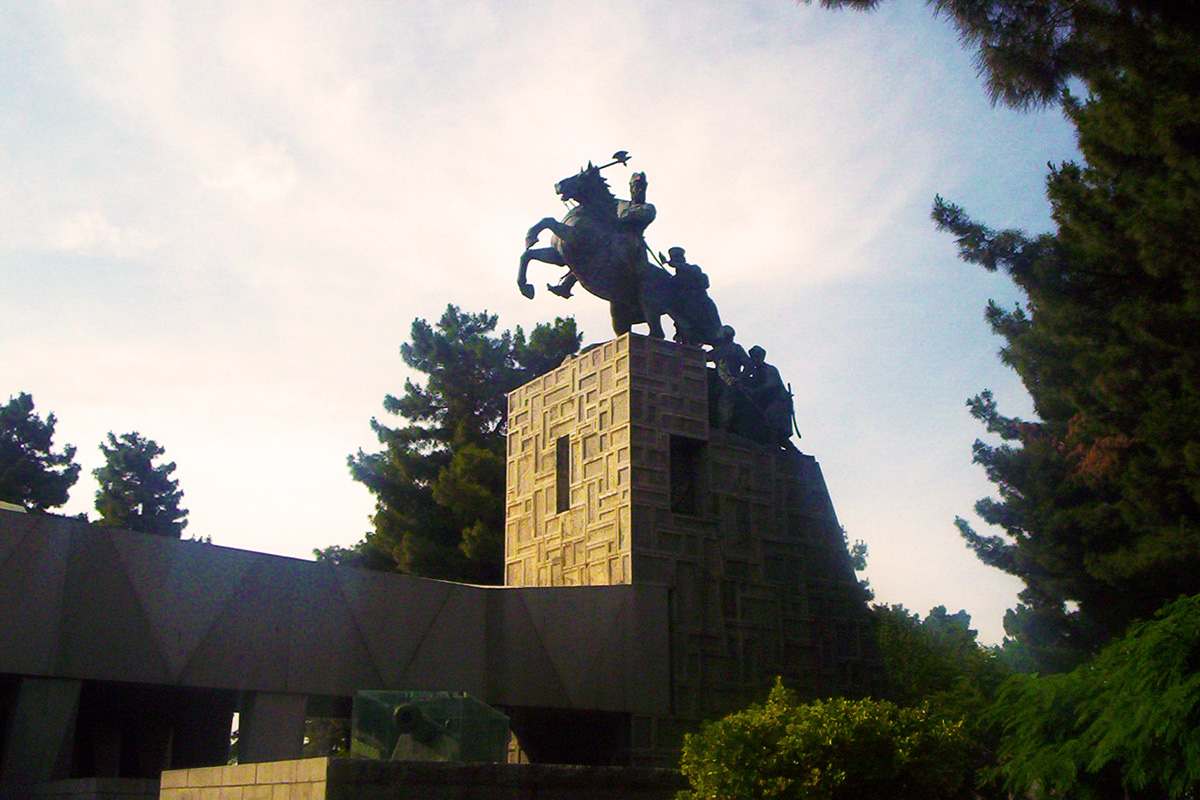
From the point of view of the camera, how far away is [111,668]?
11.2 metres

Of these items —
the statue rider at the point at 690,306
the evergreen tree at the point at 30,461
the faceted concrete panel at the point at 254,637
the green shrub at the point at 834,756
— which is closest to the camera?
the green shrub at the point at 834,756

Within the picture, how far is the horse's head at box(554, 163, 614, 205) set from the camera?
15.5m

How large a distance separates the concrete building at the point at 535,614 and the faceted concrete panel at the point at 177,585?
2 cm

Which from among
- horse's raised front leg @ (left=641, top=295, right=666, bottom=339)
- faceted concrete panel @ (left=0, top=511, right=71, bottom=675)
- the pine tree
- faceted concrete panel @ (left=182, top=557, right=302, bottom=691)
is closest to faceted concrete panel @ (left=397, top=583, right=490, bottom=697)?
faceted concrete panel @ (left=182, top=557, right=302, bottom=691)

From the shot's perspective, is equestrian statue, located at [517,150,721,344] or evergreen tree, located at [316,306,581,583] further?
evergreen tree, located at [316,306,581,583]

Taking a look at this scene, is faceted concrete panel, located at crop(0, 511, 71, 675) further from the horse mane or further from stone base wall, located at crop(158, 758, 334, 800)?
the horse mane

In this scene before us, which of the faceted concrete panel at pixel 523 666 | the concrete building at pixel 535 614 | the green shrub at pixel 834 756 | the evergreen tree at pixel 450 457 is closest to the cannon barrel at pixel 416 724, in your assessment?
the green shrub at pixel 834 756

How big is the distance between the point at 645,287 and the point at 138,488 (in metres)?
19.6

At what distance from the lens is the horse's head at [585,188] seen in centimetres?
1552

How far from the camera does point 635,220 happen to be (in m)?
15.6

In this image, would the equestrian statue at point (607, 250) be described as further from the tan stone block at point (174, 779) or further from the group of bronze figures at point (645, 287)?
the tan stone block at point (174, 779)

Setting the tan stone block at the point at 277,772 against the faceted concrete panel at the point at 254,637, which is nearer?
the tan stone block at the point at 277,772

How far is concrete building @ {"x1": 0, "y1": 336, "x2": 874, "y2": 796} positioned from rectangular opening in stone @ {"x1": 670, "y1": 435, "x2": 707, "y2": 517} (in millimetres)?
32

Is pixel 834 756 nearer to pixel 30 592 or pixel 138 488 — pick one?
pixel 30 592
